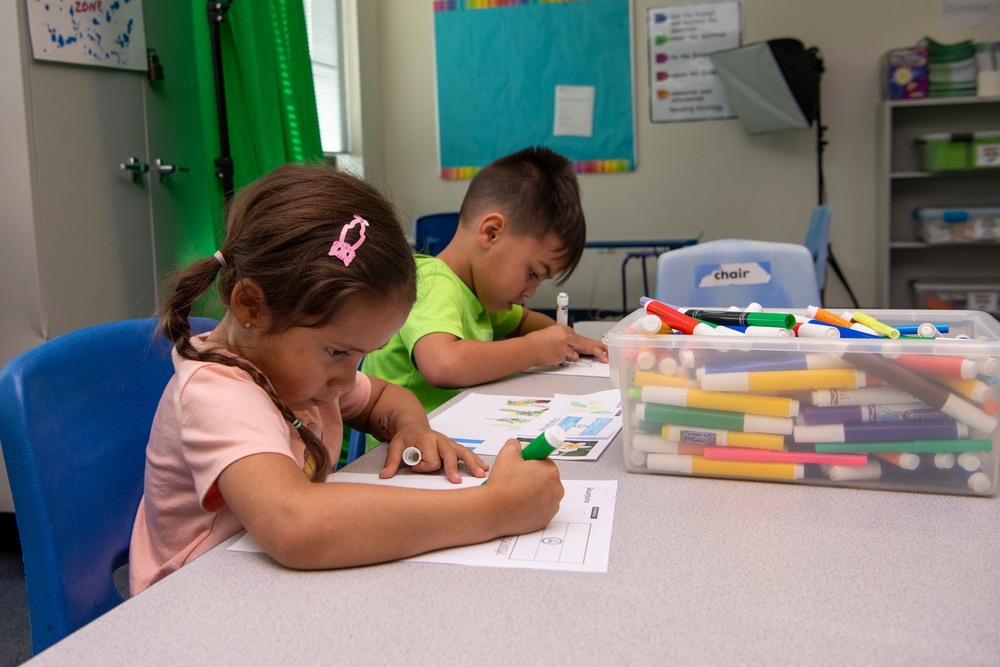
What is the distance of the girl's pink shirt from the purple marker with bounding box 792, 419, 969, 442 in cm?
49

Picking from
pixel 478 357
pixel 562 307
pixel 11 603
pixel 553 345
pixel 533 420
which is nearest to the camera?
pixel 533 420

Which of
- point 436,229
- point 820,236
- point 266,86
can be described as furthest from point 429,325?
point 820,236

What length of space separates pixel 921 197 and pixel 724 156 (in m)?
1.04

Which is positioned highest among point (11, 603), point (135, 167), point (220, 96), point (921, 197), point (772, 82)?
point (772, 82)

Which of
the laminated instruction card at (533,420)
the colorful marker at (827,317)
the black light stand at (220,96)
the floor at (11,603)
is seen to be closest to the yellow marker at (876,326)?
the colorful marker at (827,317)

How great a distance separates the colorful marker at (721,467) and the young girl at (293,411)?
17 cm

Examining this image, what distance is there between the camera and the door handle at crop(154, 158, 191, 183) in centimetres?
259

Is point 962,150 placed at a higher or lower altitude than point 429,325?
higher

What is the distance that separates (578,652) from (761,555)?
0.69ft

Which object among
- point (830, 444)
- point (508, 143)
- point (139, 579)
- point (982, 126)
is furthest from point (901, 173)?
point (139, 579)

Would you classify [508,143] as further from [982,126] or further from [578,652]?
[578,652]

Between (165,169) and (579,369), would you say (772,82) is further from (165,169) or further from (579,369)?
(579,369)

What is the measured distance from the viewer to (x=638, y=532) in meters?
0.70

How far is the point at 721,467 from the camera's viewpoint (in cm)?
83
